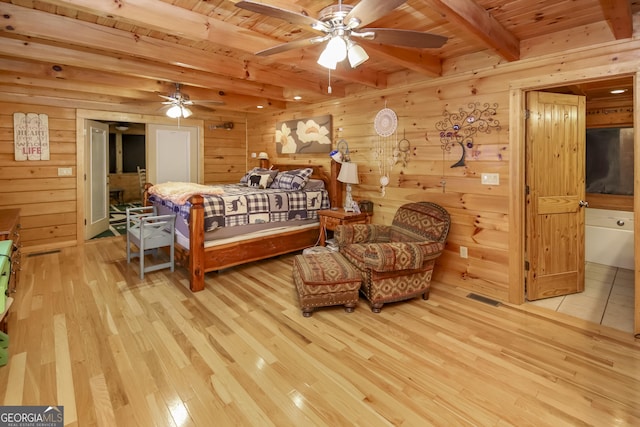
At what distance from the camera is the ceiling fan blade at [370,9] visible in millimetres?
1551

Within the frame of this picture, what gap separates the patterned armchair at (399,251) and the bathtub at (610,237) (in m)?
2.59

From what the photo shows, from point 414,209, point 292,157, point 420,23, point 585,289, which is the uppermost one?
point 420,23

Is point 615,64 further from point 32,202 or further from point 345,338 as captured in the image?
point 32,202

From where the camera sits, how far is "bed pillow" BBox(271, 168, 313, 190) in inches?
190

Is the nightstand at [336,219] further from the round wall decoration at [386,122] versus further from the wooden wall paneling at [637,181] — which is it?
the wooden wall paneling at [637,181]

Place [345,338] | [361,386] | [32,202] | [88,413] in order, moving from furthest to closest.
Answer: [32,202] < [345,338] < [361,386] < [88,413]

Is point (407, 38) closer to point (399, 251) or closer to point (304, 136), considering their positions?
point (399, 251)

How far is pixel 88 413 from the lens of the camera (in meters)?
1.74

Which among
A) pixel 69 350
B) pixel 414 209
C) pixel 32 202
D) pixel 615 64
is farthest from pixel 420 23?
pixel 32 202

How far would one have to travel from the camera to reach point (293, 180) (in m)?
4.87

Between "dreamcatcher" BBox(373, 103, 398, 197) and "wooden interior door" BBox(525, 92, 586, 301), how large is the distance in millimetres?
1427

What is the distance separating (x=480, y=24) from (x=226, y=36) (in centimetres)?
190

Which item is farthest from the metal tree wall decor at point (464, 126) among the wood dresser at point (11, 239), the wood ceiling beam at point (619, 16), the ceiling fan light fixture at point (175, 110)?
the wood dresser at point (11, 239)

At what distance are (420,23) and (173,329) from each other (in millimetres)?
3110
